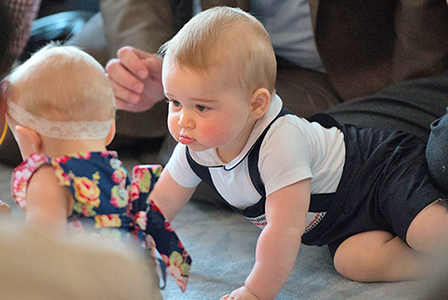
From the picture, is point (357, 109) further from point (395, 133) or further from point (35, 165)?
point (35, 165)

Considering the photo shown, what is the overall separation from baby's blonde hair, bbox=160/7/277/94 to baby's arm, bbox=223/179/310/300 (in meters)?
0.19

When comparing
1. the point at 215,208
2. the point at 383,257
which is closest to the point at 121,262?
the point at 383,257

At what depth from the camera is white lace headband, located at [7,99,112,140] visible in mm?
684

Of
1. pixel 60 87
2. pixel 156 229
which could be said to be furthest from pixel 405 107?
pixel 60 87

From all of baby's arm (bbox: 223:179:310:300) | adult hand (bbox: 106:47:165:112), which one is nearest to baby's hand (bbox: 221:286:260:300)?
baby's arm (bbox: 223:179:310:300)

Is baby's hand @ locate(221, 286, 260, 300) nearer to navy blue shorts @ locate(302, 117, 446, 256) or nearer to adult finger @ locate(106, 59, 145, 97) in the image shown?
navy blue shorts @ locate(302, 117, 446, 256)

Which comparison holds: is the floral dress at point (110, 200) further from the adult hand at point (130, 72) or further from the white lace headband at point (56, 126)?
the adult hand at point (130, 72)

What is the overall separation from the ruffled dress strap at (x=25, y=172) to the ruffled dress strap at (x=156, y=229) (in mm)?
145

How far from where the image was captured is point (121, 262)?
1.01ft

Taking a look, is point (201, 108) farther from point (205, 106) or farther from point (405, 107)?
point (405, 107)

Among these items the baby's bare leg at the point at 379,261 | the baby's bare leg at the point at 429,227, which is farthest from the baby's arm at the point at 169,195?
the baby's bare leg at the point at 429,227

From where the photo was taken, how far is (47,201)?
0.66 meters

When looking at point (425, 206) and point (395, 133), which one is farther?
point (395, 133)

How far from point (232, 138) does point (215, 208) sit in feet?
1.54
